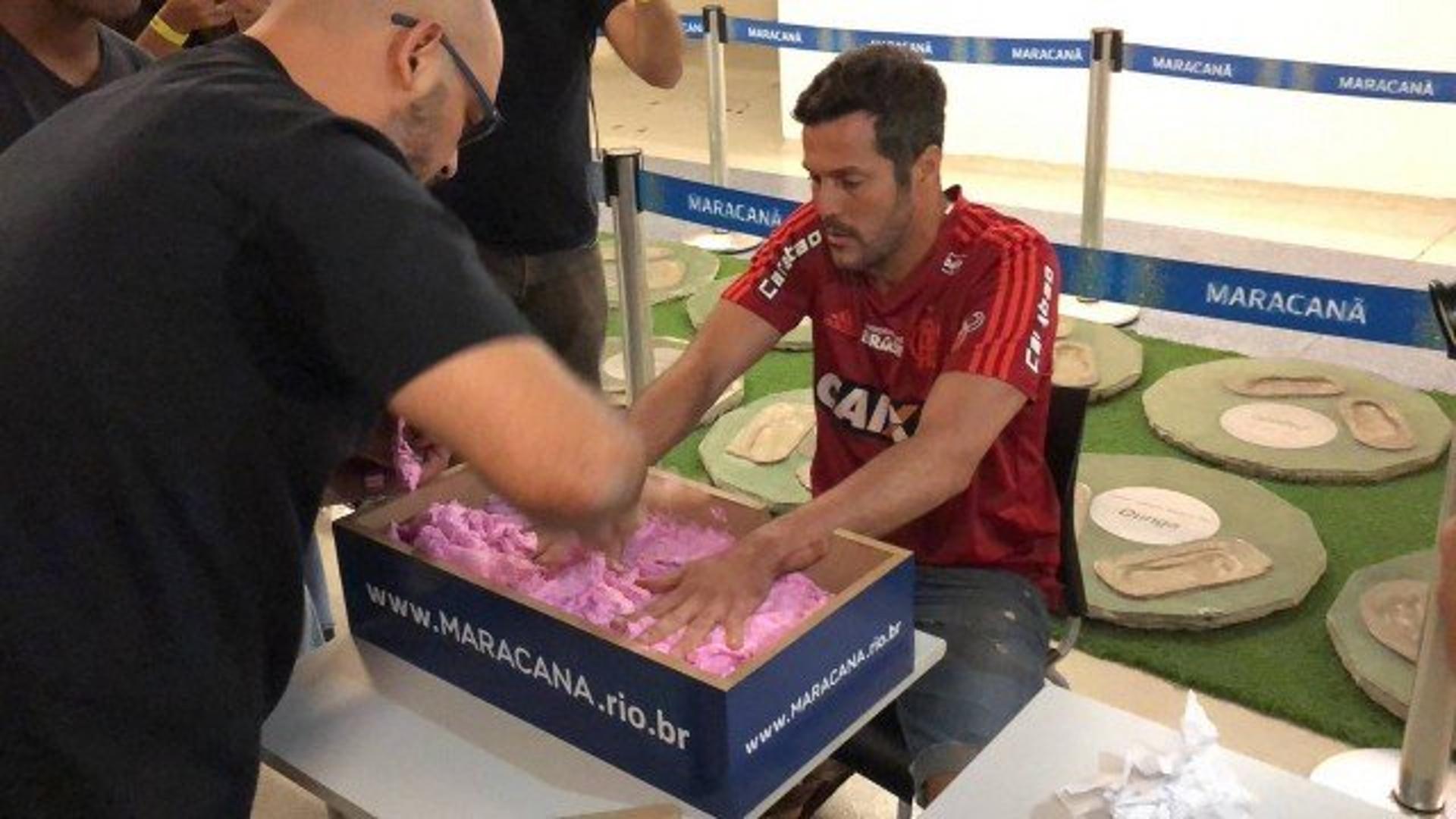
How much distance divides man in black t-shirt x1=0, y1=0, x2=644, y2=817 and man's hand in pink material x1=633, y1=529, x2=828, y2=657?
47 centimetres

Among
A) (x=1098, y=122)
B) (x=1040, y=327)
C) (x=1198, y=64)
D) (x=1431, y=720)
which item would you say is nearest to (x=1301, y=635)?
(x=1431, y=720)

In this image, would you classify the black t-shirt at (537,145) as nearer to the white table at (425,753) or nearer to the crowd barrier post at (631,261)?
the crowd barrier post at (631,261)

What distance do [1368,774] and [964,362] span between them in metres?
1.23

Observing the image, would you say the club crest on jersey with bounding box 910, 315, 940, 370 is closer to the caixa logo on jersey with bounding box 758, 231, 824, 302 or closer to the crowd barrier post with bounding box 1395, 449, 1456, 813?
the caixa logo on jersey with bounding box 758, 231, 824, 302

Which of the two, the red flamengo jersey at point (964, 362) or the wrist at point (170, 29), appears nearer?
the red flamengo jersey at point (964, 362)

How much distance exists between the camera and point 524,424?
108 cm

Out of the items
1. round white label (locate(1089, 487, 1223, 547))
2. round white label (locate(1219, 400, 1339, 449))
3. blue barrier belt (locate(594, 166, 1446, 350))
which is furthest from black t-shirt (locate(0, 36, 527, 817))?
round white label (locate(1219, 400, 1339, 449))

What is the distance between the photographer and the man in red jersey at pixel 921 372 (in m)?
2.05

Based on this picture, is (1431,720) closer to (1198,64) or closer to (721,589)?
(721,589)

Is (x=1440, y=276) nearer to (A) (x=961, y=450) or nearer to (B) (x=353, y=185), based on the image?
(A) (x=961, y=450)

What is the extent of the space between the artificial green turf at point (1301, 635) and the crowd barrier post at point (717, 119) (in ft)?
6.70

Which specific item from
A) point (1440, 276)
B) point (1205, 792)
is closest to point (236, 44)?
point (1205, 792)

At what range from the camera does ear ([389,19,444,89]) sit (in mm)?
1229

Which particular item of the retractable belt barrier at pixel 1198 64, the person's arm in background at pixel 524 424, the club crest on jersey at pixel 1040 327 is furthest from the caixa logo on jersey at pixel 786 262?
the retractable belt barrier at pixel 1198 64
